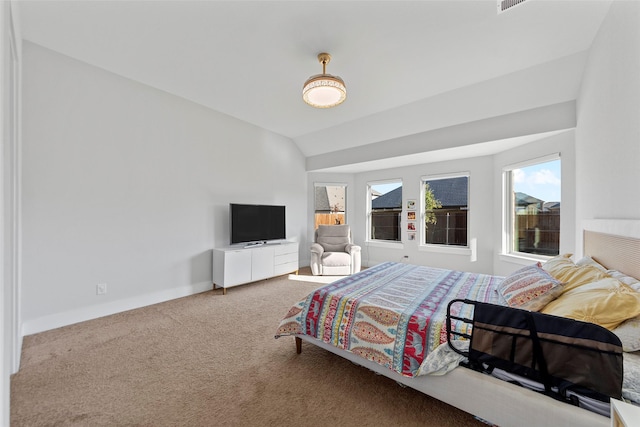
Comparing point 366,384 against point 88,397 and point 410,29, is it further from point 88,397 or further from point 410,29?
point 410,29

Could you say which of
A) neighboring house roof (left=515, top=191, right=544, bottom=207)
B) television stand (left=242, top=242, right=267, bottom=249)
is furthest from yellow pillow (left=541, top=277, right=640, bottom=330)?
television stand (left=242, top=242, right=267, bottom=249)

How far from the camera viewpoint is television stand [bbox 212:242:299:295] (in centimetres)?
390

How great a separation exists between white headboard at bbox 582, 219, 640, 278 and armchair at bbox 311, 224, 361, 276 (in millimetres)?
3257

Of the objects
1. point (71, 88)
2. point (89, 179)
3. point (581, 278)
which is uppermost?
point (71, 88)

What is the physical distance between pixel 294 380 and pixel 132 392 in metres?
1.13

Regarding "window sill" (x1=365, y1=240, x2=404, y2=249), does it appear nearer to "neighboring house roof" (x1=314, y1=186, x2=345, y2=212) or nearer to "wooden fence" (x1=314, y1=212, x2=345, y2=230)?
"wooden fence" (x1=314, y1=212, x2=345, y2=230)

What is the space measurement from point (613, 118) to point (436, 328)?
205 centimetres

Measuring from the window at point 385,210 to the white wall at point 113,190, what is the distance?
3129 mm

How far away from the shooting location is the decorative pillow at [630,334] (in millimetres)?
1213

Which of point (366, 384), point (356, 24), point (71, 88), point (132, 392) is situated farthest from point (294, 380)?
point (71, 88)

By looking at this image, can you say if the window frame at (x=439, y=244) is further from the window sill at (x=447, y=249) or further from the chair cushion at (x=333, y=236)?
the chair cushion at (x=333, y=236)

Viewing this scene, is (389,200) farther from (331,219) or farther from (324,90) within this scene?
(324,90)

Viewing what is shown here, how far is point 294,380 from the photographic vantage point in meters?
Result: 1.92

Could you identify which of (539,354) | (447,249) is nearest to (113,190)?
A: (539,354)
